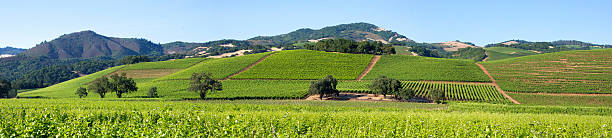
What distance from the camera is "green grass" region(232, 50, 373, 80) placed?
107 metres

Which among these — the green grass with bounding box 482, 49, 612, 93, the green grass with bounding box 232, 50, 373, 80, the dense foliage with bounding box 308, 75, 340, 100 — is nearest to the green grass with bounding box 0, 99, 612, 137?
the dense foliage with bounding box 308, 75, 340, 100

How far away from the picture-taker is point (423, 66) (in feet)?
393

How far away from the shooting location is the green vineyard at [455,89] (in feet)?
251

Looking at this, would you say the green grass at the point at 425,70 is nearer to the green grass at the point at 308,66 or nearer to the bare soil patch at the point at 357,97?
the green grass at the point at 308,66

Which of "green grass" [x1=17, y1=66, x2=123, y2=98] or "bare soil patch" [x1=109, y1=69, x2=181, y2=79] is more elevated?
"bare soil patch" [x1=109, y1=69, x2=181, y2=79]

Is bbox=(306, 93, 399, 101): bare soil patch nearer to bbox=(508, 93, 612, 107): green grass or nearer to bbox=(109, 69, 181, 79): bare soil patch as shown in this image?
bbox=(508, 93, 612, 107): green grass

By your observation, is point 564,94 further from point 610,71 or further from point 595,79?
point 610,71

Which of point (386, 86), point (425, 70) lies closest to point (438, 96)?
point (386, 86)

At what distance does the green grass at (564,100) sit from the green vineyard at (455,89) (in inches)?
195

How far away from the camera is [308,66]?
391 ft

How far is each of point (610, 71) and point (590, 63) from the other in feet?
46.7

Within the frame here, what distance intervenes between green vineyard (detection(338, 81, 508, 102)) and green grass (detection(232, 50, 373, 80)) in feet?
48.7

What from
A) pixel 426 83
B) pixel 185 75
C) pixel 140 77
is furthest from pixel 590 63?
pixel 140 77

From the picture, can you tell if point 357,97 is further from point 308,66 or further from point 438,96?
point 308,66
